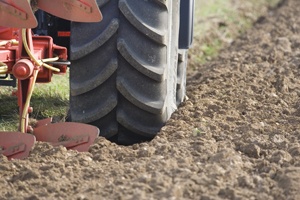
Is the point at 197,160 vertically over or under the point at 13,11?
under

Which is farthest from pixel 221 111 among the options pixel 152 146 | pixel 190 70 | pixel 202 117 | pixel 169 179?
pixel 190 70

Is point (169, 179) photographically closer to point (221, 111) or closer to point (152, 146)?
point (152, 146)

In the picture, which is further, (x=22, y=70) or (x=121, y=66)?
(x=121, y=66)

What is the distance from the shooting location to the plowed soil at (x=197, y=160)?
3.89m

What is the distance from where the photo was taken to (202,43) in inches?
385

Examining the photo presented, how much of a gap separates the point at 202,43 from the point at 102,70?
492 centimetres

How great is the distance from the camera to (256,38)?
9.75 m

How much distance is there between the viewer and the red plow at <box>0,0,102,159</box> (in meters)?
4.48

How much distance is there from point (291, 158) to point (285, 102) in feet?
5.35

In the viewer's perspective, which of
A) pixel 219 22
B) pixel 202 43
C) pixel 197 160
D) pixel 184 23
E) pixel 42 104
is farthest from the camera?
pixel 219 22

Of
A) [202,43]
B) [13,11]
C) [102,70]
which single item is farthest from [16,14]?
[202,43]

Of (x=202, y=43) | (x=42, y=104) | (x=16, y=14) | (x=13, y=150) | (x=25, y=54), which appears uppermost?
(x=16, y=14)

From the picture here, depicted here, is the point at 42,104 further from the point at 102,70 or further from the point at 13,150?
the point at 13,150

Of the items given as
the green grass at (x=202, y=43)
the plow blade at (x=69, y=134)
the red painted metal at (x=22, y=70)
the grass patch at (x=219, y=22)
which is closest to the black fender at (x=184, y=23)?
the green grass at (x=202, y=43)
